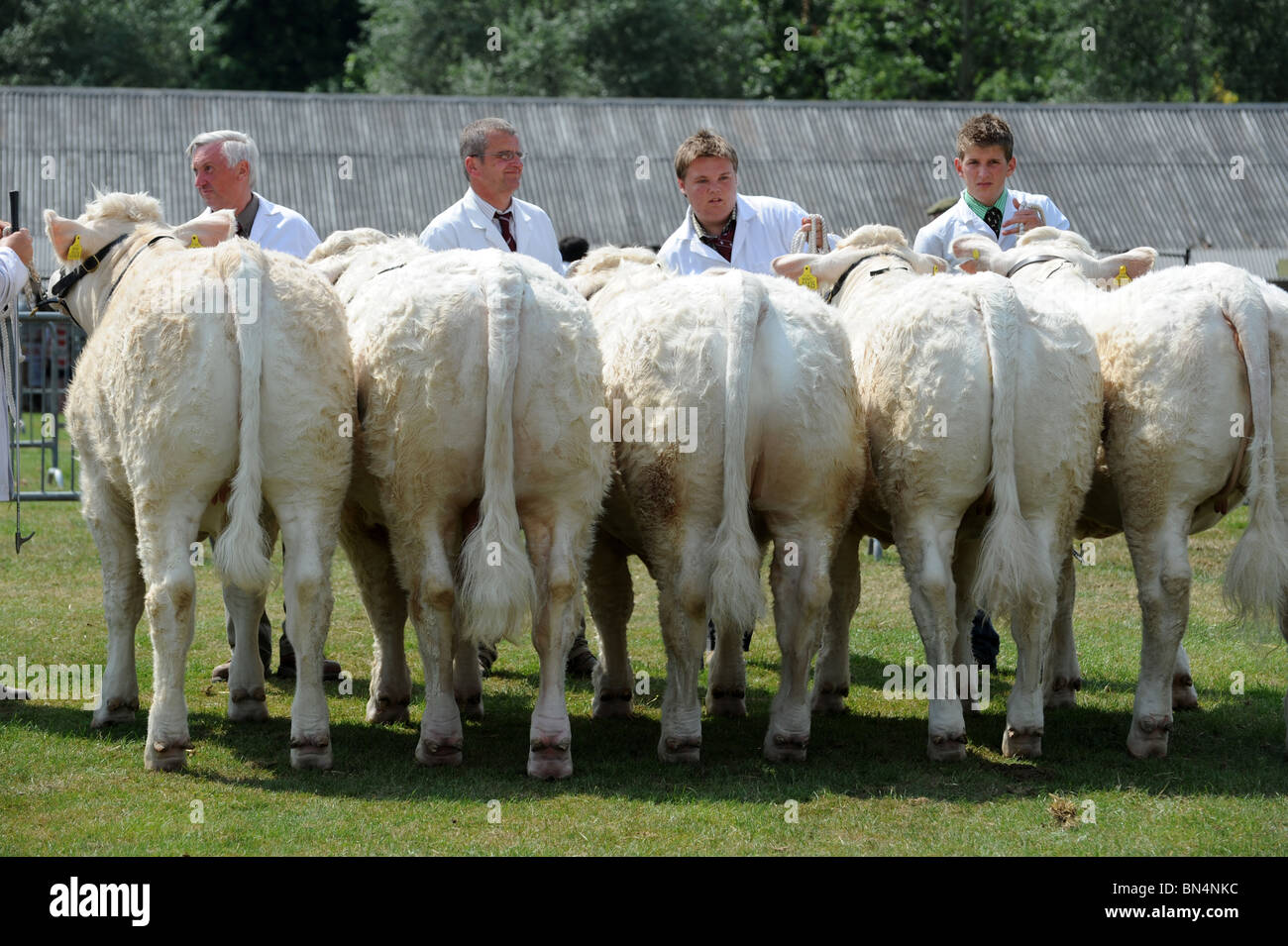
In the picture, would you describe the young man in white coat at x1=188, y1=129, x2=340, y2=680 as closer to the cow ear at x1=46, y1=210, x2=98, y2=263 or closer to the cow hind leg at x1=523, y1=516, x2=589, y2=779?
the cow ear at x1=46, y1=210, x2=98, y2=263

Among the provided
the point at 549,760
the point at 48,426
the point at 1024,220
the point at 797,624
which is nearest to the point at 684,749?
Result: the point at 549,760

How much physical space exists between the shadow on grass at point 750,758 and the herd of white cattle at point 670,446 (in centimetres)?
17

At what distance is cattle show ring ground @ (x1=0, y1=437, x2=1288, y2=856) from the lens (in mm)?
5570

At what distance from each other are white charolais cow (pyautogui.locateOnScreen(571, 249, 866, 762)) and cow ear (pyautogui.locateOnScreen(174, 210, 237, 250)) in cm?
211

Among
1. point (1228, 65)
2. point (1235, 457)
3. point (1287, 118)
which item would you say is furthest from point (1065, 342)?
point (1228, 65)

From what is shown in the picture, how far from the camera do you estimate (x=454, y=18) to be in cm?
4466

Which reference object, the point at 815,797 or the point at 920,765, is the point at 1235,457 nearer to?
the point at 920,765

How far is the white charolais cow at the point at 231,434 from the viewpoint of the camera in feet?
20.2

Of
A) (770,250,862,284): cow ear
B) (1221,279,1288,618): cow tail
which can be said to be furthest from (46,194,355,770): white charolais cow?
(1221,279,1288,618): cow tail

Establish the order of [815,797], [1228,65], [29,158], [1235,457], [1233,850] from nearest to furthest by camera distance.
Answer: [1233,850] < [815,797] < [1235,457] < [29,158] < [1228,65]

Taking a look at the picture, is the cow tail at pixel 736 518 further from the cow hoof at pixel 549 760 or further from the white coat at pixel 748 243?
the white coat at pixel 748 243

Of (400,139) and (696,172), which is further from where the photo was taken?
(400,139)

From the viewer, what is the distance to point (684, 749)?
667 cm

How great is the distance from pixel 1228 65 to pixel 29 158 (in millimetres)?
30751
